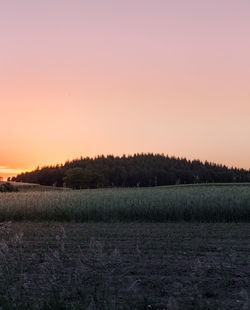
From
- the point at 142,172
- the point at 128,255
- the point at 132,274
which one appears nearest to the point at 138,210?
the point at 128,255

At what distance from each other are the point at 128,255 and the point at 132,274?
1.67 m

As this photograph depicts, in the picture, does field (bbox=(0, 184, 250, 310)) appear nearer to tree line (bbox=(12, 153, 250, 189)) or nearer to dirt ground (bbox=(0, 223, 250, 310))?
dirt ground (bbox=(0, 223, 250, 310))

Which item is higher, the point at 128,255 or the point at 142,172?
the point at 142,172

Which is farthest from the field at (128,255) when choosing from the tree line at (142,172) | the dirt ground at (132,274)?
the tree line at (142,172)

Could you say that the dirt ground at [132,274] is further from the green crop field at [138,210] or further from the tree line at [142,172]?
the tree line at [142,172]

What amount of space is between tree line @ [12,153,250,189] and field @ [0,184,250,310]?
50506 millimetres

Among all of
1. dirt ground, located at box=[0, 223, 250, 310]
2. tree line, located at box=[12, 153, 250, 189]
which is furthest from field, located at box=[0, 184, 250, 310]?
tree line, located at box=[12, 153, 250, 189]

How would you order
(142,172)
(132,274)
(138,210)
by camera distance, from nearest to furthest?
(132,274), (138,210), (142,172)

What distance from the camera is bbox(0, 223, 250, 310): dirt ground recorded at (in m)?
5.00

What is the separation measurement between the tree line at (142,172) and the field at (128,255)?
5051 cm

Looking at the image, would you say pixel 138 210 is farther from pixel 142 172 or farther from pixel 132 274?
pixel 142 172

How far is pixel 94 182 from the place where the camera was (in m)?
66.6

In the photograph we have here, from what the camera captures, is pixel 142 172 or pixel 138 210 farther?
pixel 142 172

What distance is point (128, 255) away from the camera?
316 inches
